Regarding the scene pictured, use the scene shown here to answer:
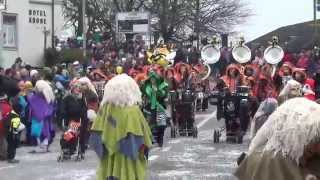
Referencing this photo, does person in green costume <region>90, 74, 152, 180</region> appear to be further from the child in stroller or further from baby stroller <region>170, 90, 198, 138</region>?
baby stroller <region>170, 90, 198, 138</region>

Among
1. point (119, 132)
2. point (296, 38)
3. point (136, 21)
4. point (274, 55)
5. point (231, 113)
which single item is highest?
point (136, 21)

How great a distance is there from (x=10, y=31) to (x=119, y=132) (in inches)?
1116

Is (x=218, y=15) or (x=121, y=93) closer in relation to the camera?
(x=121, y=93)

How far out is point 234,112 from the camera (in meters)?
16.9

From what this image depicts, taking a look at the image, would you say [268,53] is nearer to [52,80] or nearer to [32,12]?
[52,80]

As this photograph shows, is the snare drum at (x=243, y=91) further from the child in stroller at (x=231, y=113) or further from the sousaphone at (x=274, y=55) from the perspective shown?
the sousaphone at (x=274, y=55)

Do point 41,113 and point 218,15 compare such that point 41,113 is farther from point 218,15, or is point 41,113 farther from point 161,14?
point 218,15

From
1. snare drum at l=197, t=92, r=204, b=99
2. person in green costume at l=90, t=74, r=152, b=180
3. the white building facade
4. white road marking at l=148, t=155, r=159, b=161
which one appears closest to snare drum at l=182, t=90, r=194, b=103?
white road marking at l=148, t=155, r=159, b=161

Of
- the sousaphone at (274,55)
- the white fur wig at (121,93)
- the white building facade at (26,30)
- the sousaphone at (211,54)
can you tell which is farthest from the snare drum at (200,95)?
the white building facade at (26,30)

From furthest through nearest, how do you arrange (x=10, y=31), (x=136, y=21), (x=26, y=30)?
(x=26, y=30)
(x=10, y=31)
(x=136, y=21)

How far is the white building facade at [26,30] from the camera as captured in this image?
3653 centimetres

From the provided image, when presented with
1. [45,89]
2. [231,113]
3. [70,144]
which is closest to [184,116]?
[231,113]

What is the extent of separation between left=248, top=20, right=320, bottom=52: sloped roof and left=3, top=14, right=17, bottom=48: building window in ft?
36.8

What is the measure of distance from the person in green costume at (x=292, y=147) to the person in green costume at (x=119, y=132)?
5.38 metres
